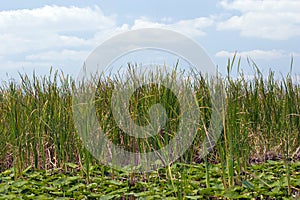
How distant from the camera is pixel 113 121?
3.55 meters

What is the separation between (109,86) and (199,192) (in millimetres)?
1668

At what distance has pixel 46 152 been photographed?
388 cm

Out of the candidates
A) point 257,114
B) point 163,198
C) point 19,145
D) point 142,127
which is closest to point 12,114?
point 19,145

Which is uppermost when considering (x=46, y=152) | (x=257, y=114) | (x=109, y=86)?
(x=109, y=86)

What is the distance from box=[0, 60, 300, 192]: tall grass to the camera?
3377 millimetres

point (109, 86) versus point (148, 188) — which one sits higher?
point (109, 86)

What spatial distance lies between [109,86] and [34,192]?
54.1 inches

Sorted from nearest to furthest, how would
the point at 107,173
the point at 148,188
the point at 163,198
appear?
the point at 163,198 < the point at 148,188 < the point at 107,173

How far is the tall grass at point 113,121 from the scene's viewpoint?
11.1ft

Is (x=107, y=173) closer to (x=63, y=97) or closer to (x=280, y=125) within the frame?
(x=63, y=97)

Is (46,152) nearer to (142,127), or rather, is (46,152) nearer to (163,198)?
(142,127)

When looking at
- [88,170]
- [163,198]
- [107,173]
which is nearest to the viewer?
[163,198]

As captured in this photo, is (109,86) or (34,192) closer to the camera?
(34,192)

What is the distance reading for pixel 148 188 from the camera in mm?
2803
